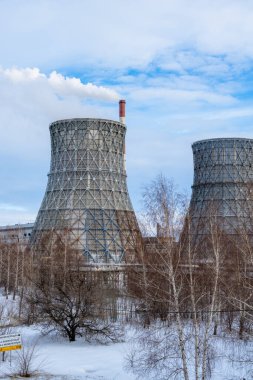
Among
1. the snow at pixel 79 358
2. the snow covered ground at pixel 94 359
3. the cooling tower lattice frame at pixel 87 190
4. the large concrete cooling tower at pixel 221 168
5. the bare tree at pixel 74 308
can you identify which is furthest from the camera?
the large concrete cooling tower at pixel 221 168

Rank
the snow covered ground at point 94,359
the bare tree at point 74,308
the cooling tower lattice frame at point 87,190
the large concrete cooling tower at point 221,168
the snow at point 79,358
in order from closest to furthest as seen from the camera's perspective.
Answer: the snow covered ground at point 94,359, the snow at point 79,358, the bare tree at point 74,308, the cooling tower lattice frame at point 87,190, the large concrete cooling tower at point 221,168

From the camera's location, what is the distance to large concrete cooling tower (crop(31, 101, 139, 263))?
51531 mm

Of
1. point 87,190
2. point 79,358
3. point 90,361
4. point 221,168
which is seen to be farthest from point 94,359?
point 221,168

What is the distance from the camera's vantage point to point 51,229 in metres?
51.3

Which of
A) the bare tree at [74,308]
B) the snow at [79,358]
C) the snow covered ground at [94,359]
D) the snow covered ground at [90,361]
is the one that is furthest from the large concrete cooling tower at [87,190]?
the snow covered ground at [90,361]

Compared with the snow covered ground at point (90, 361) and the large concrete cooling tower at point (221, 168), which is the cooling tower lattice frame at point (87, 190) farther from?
the snow covered ground at point (90, 361)

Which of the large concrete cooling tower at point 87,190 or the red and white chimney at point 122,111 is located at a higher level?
the red and white chimney at point 122,111

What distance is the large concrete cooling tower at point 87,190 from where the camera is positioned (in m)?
51.5

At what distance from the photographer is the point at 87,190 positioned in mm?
51875

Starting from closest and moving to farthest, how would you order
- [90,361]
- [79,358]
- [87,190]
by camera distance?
[90,361] → [79,358] → [87,190]

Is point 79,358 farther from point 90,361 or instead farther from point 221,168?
point 221,168

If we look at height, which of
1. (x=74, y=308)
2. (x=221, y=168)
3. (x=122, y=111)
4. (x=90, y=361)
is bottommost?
(x=90, y=361)

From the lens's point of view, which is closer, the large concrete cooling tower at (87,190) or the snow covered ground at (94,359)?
the snow covered ground at (94,359)

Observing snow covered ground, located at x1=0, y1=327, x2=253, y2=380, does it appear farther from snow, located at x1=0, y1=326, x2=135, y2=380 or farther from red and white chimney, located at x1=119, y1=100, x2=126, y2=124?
red and white chimney, located at x1=119, y1=100, x2=126, y2=124
